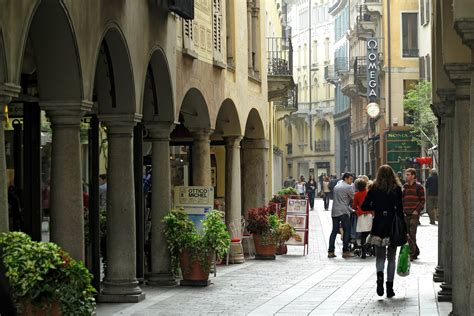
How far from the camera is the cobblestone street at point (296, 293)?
16891 millimetres

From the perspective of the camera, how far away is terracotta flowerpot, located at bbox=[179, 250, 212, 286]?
20.5 m

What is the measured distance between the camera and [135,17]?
18016mm

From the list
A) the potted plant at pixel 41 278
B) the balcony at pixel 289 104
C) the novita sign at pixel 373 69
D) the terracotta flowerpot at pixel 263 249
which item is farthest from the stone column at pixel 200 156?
the novita sign at pixel 373 69

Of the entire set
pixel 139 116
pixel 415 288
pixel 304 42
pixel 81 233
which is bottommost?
pixel 415 288

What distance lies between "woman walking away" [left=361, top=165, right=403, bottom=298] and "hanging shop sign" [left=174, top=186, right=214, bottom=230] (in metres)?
4.18

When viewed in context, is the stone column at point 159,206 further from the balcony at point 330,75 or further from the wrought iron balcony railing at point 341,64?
the balcony at point 330,75

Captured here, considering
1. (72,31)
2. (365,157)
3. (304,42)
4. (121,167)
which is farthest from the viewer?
(304,42)

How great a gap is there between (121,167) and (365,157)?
6745cm

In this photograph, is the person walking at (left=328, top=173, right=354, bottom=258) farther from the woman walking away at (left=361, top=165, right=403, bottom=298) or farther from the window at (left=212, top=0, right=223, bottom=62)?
the woman walking away at (left=361, top=165, right=403, bottom=298)

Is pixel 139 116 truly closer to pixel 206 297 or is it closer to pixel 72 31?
pixel 206 297

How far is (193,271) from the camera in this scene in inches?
808

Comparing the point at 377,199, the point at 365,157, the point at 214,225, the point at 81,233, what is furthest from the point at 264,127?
the point at 365,157

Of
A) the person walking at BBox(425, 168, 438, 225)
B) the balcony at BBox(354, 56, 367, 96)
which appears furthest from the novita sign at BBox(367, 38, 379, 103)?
the person walking at BBox(425, 168, 438, 225)

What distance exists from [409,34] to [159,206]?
155 feet
